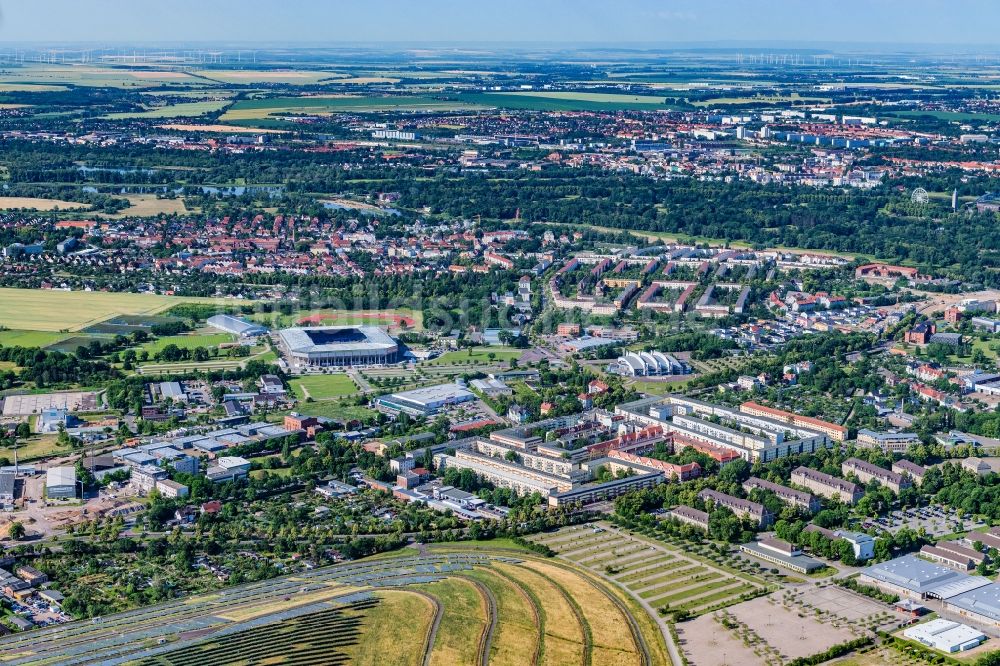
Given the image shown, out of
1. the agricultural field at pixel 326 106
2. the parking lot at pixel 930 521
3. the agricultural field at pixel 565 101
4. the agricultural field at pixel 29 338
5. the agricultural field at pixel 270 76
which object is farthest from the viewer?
the agricultural field at pixel 270 76

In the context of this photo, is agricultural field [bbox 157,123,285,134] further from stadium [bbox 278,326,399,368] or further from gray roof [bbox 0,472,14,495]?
gray roof [bbox 0,472,14,495]

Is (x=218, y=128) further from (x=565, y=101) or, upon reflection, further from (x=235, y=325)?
(x=235, y=325)

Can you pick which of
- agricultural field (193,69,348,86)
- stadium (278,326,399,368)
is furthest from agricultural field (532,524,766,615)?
agricultural field (193,69,348,86)

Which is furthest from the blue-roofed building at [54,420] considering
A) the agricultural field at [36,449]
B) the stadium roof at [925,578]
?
the stadium roof at [925,578]

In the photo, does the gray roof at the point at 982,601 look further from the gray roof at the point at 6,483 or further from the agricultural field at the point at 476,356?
the agricultural field at the point at 476,356

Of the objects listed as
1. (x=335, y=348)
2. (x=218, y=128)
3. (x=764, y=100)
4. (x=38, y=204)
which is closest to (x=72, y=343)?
(x=335, y=348)
